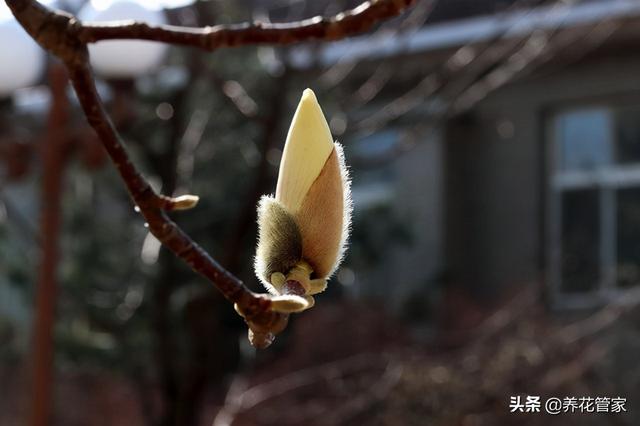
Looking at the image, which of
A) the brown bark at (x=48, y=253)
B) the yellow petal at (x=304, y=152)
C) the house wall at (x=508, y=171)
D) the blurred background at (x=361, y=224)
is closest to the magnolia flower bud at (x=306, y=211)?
the yellow petal at (x=304, y=152)

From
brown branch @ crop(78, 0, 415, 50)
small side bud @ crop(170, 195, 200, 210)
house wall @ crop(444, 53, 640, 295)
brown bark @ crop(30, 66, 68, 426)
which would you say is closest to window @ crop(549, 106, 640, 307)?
house wall @ crop(444, 53, 640, 295)

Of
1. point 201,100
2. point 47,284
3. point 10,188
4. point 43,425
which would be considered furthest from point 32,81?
point 10,188

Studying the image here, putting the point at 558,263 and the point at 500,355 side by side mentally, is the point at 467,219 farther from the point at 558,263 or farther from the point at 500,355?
the point at 500,355

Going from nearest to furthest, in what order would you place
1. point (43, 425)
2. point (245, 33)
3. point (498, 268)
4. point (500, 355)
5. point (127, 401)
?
point (245, 33) → point (43, 425) → point (500, 355) → point (127, 401) → point (498, 268)

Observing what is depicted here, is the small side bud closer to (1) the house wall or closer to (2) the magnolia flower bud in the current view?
(2) the magnolia flower bud

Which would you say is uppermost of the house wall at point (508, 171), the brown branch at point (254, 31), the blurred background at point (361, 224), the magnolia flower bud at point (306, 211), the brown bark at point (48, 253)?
the house wall at point (508, 171)

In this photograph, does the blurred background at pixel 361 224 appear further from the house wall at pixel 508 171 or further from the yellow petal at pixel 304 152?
the yellow petal at pixel 304 152
